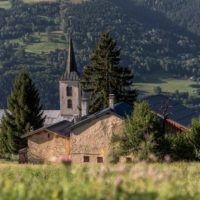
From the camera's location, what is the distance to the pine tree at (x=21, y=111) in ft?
238

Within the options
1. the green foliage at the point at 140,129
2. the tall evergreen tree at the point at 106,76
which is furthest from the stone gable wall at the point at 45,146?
the green foliage at the point at 140,129

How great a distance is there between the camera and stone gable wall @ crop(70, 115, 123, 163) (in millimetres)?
55469

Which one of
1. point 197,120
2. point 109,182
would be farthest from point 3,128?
point 109,182

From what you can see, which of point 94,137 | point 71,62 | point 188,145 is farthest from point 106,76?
point 71,62

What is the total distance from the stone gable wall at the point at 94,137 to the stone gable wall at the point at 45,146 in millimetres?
1542

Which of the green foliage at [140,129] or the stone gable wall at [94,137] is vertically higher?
the green foliage at [140,129]

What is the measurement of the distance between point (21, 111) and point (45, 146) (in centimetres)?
1392

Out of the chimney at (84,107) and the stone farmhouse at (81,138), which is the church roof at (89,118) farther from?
the chimney at (84,107)

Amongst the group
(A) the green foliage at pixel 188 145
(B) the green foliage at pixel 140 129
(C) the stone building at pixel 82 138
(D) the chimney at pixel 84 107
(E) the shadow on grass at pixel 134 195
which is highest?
(E) the shadow on grass at pixel 134 195

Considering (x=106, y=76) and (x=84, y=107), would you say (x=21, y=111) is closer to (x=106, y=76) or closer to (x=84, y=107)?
(x=84, y=107)

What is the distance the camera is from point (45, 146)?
59875 mm

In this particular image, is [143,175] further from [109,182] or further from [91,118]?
[91,118]

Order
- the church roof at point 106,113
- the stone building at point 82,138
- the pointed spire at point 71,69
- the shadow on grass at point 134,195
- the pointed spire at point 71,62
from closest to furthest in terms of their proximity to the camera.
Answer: the shadow on grass at point 134,195
the stone building at point 82,138
the church roof at point 106,113
the pointed spire at point 71,62
the pointed spire at point 71,69

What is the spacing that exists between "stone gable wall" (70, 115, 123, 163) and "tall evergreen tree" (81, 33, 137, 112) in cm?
1422
